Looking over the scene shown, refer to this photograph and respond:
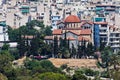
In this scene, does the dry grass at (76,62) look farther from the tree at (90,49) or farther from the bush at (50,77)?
the bush at (50,77)

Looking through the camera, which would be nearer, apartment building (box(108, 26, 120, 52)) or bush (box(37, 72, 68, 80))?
bush (box(37, 72, 68, 80))

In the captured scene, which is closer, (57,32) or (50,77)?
(50,77)

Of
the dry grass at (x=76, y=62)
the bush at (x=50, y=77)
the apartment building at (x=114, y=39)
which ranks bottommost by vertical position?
the dry grass at (x=76, y=62)

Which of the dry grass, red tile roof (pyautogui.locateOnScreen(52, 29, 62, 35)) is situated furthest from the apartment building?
the dry grass

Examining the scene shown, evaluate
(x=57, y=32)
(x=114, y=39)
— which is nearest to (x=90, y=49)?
(x=114, y=39)

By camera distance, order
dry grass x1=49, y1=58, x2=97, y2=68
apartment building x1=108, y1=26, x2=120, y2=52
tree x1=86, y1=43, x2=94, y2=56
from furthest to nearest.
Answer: apartment building x1=108, y1=26, x2=120, y2=52, tree x1=86, y1=43, x2=94, y2=56, dry grass x1=49, y1=58, x2=97, y2=68

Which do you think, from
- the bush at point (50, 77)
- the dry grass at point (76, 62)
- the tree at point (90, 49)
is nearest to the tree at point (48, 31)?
the tree at point (90, 49)

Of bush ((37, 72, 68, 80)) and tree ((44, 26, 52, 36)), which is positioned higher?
bush ((37, 72, 68, 80))

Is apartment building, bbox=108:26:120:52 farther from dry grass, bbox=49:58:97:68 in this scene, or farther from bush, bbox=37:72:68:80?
bush, bbox=37:72:68:80

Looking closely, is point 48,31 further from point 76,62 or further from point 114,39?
point 76,62
